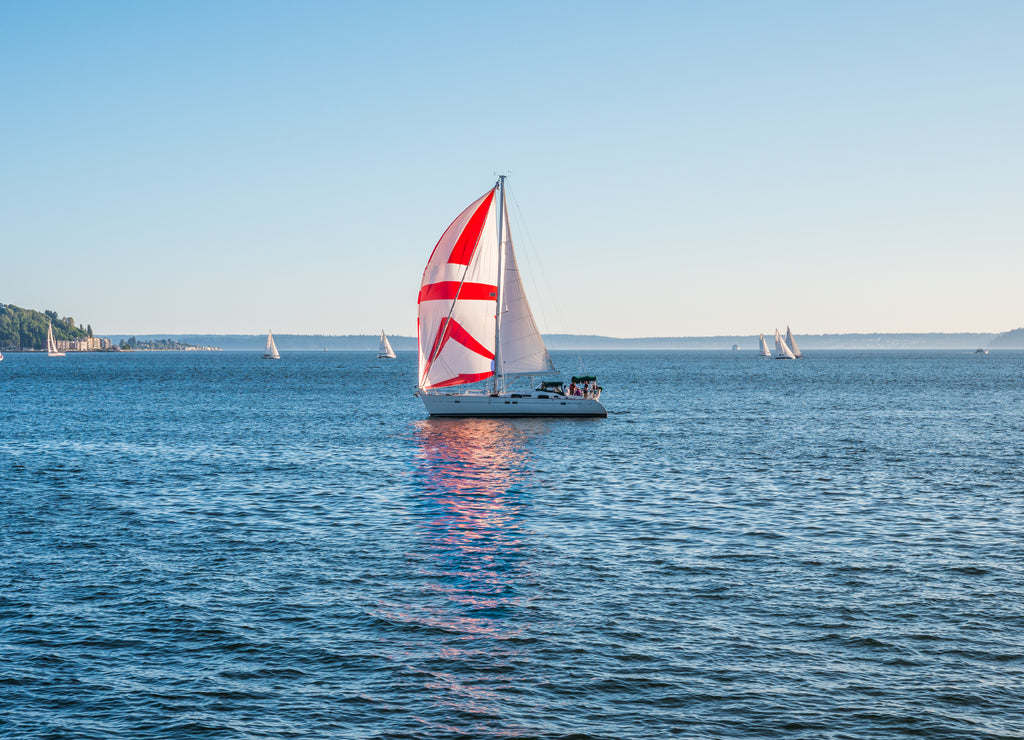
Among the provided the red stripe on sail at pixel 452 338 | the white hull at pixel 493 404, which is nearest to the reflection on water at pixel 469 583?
the white hull at pixel 493 404

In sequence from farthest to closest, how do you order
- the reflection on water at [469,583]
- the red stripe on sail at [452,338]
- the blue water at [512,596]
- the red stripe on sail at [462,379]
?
the red stripe on sail at [462,379], the red stripe on sail at [452,338], the reflection on water at [469,583], the blue water at [512,596]

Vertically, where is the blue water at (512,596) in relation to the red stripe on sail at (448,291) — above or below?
below

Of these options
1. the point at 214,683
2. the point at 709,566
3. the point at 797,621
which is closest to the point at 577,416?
the point at 709,566

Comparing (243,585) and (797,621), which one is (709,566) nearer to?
(797,621)

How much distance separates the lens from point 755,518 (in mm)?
30906

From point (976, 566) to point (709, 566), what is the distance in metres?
7.39

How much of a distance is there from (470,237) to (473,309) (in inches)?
203

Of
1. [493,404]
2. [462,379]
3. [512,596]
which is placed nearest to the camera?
[512,596]

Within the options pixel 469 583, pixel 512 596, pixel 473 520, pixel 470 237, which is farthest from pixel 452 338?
pixel 512 596

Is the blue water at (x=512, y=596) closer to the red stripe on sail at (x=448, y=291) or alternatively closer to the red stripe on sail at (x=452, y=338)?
the red stripe on sail at (x=452, y=338)

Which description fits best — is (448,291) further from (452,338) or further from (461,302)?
(452,338)

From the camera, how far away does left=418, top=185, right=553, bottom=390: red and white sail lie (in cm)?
6128

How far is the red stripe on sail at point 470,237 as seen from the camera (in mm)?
61062

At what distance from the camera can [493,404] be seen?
63125 millimetres
